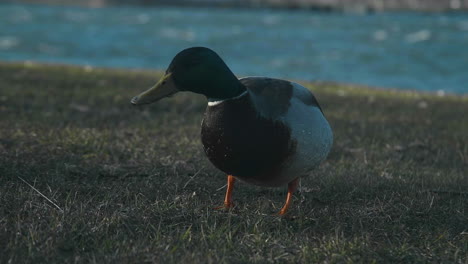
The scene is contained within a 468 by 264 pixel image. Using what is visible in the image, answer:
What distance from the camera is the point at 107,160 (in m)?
5.26

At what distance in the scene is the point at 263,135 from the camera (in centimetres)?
359

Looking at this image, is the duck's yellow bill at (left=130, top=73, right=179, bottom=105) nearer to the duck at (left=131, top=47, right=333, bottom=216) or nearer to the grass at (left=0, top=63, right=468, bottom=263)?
the duck at (left=131, top=47, right=333, bottom=216)

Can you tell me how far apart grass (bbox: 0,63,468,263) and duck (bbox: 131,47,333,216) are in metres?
0.34

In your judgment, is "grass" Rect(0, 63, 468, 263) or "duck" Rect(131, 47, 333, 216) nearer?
"grass" Rect(0, 63, 468, 263)

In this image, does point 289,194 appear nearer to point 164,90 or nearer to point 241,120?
point 241,120

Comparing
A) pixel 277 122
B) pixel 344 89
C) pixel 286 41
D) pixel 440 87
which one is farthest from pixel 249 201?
pixel 286 41

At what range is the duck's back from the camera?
356 centimetres

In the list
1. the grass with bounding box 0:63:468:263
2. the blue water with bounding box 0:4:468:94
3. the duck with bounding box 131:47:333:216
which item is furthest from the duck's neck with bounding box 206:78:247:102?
the blue water with bounding box 0:4:468:94

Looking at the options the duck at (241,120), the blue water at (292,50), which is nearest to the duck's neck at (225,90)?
the duck at (241,120)

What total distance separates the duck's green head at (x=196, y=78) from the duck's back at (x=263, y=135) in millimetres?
76

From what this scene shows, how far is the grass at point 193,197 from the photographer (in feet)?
11.2

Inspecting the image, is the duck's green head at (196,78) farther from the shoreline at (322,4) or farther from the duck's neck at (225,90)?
the shoreline at (322,4)

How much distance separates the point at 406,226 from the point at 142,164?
82.8 inches

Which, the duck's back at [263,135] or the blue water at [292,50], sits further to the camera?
the blue water at [292,50]
